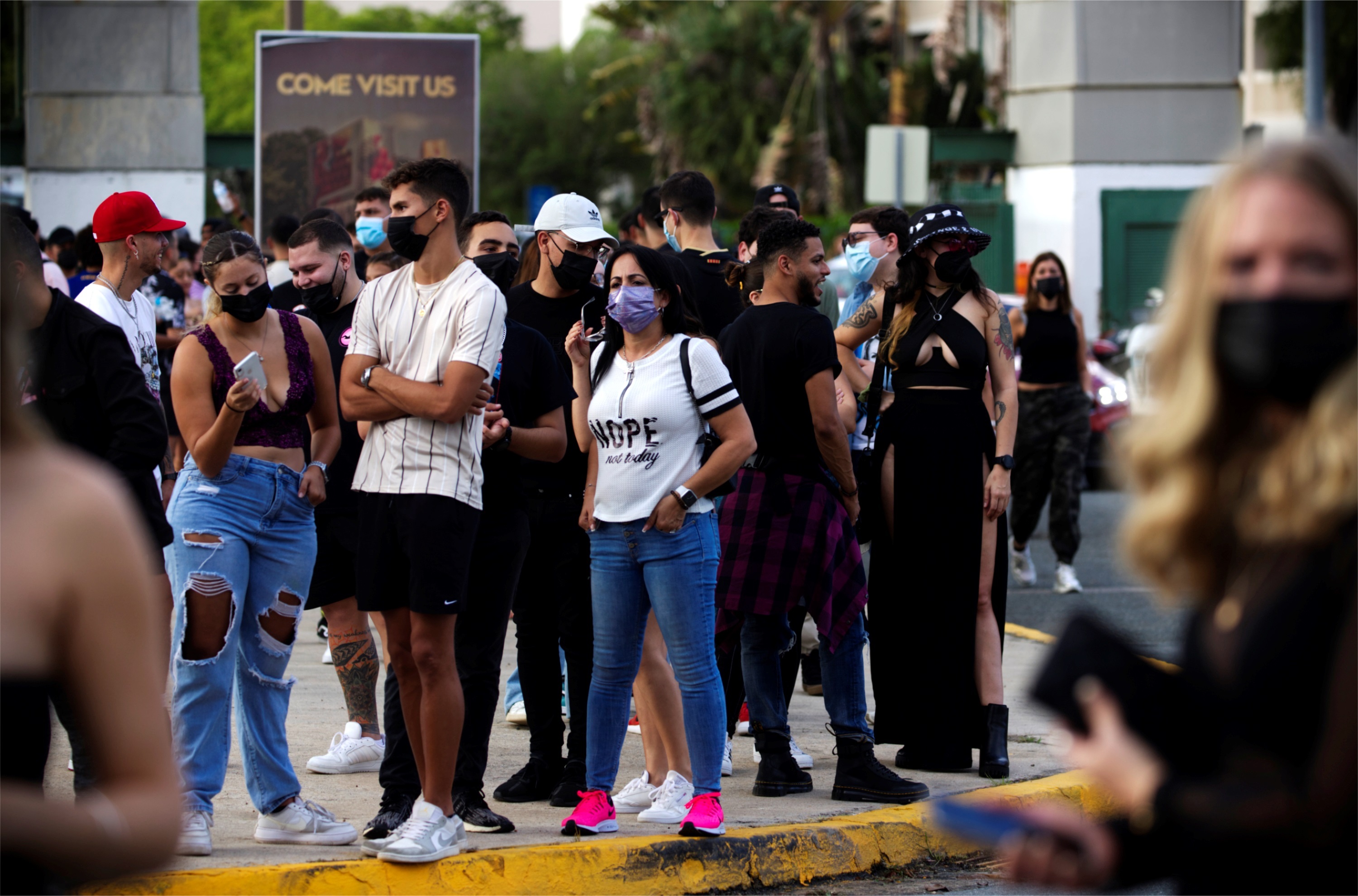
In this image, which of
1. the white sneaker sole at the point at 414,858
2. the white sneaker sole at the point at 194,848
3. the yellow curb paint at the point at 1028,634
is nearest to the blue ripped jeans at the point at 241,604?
the white sneaker sole at the point at 194,848

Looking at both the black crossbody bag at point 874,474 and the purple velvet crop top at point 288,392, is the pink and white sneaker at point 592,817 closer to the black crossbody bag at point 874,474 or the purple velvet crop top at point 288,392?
the purple velvet crop top at point 288,392

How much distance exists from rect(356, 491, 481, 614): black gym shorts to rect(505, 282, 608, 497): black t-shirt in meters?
0.98

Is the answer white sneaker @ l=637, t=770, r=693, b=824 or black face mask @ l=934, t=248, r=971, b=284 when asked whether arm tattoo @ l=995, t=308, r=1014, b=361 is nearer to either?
black face mask @ l=934, t=248, r=971, b=284

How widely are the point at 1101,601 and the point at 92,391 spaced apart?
7.77 metres

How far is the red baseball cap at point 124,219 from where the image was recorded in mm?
6098

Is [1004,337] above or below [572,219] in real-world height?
below

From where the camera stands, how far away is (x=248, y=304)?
5.49 metres

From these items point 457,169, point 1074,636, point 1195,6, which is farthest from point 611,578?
point 1195,6

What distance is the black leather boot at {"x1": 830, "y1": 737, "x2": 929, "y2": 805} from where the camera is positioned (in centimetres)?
620

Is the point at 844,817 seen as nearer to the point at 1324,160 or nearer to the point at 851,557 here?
the point at 851,557

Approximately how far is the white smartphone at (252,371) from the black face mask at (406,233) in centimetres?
56

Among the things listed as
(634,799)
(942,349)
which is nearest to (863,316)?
(942,349)

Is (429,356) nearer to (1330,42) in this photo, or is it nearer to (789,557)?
(789,557)

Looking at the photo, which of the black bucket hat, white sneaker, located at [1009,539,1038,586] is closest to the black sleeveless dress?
the black bucket hat
